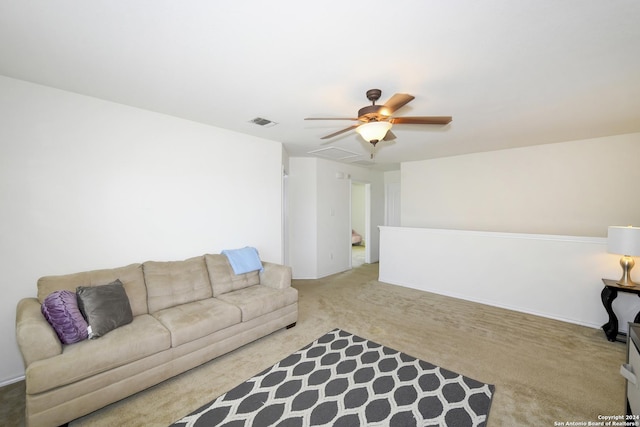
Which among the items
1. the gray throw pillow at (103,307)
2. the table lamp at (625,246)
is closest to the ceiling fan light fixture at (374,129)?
the gray throw pillow at (103,307)

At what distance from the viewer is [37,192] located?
7.79 ft

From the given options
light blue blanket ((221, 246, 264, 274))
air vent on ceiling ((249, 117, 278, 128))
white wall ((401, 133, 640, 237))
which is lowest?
light blue blanket ((221, 246, 264, 274))

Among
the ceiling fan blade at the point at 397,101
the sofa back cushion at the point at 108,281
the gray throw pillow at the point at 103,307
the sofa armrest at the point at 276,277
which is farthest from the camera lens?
the sofa armrest at the point at 276,277

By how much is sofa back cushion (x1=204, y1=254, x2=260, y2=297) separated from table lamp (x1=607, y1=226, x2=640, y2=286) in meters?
4.25

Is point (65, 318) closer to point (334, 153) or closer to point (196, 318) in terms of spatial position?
point (196, 318)

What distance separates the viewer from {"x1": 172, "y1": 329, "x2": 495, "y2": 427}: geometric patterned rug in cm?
187

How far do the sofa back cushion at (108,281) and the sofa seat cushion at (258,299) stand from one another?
30.5 inches

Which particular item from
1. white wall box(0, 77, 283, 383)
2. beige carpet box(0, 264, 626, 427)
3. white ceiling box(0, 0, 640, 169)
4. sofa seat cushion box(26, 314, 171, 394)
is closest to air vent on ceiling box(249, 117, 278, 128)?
white ceiling box(0, 0, 640, 169)

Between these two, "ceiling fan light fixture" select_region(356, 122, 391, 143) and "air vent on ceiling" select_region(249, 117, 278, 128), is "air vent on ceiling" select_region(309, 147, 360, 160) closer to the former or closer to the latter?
"air vent on ceiling" select_region(249, 117, 278, 128)

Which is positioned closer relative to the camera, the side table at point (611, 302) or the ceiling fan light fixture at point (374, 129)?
the ceiling fan light fixture at point (374, 129)

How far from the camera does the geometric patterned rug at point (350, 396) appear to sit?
1.87 meters

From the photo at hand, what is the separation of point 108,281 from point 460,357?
356cm

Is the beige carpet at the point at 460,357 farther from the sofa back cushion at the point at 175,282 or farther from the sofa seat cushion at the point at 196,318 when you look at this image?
the sofa back cushion at the point at 175,282

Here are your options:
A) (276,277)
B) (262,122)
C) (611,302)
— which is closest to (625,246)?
(611,302)
